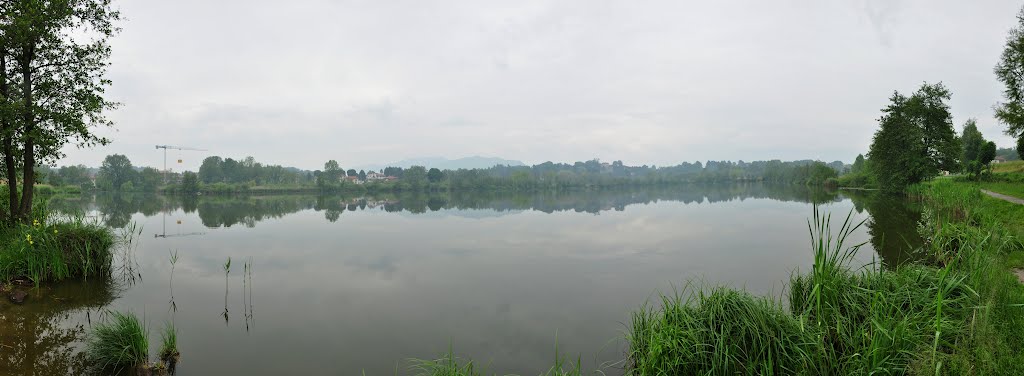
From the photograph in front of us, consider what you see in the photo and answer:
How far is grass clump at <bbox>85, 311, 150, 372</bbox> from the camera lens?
6195 mm

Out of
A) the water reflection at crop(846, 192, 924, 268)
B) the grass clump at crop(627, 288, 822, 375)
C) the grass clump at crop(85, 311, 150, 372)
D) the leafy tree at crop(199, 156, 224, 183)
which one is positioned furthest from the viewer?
→ the leafy tree at crop(199, 156, 224, 183)

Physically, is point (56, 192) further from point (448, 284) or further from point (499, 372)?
point (499, 372)

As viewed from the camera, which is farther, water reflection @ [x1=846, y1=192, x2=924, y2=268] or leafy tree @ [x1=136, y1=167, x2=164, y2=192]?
leafy tree @ [x1=136, y1=167, x2=164, y2=192]

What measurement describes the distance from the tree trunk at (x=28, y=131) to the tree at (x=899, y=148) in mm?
47258

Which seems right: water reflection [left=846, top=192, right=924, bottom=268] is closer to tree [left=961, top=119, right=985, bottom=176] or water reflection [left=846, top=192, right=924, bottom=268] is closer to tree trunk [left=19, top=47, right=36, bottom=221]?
tree trunk [left=19, top=47, right=36, bottom=221]

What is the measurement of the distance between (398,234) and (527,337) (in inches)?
646

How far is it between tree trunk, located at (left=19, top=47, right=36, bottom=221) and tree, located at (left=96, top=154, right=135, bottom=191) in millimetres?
101883

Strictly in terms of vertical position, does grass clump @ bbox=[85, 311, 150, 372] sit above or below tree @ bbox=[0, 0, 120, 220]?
below

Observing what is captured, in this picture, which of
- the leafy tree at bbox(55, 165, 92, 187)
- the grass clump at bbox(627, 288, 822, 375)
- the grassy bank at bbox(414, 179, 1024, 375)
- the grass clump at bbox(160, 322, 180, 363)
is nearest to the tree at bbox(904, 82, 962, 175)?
the grassy bank at bbox(414, 179, 1024, 375)

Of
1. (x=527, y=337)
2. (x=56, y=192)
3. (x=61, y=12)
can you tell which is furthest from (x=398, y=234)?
(x=56, y=192)

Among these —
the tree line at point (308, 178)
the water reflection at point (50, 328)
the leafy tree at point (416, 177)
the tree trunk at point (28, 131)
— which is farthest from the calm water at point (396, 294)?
the leafy tree at point (416, 177)

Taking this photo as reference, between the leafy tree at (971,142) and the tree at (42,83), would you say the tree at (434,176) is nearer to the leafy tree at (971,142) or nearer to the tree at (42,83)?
the leafy tree at (971,142)

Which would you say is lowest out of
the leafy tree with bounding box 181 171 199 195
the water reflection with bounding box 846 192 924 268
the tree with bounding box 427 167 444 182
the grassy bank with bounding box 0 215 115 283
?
the water reflection with bounding box 846 192 924 268

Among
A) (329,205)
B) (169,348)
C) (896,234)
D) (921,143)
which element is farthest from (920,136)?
(329,205)
